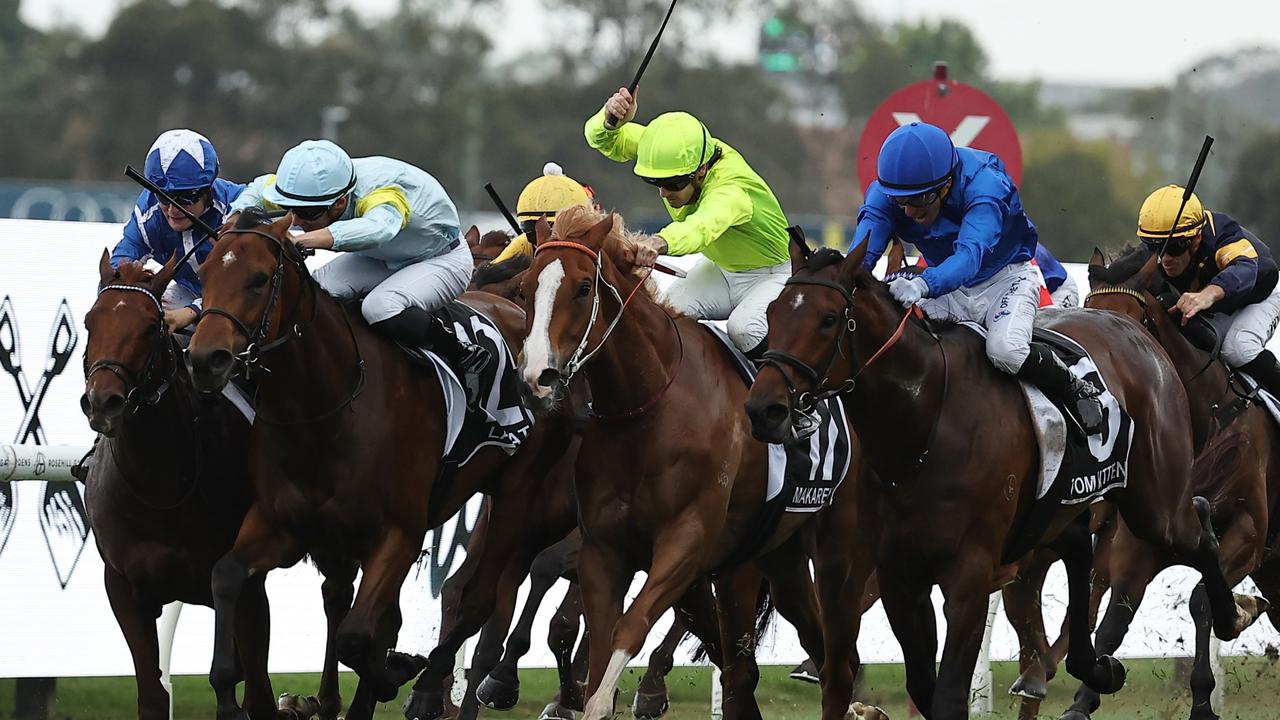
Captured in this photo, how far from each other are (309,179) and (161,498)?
127cm

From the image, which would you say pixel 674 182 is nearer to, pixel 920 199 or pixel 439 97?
pixel 920 199

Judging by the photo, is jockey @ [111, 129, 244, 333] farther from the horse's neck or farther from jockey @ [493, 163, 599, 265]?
jockey @ [493, 163, 599, 265]

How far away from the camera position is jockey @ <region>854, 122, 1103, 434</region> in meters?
6.58

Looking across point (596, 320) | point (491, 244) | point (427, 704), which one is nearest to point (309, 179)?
point (596, 320)

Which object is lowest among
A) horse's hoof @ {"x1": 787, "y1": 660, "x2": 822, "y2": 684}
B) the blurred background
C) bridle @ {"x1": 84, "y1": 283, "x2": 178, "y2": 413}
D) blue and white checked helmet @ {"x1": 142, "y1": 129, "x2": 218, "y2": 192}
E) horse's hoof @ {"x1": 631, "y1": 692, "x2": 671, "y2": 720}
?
horse's hoof @ {"x1": 631, "y1": 692, "x2": 671, "y2": 720}

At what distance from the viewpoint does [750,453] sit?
6.88 meters

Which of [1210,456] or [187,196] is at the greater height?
[187,196]

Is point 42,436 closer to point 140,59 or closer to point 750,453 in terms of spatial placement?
point 750,453

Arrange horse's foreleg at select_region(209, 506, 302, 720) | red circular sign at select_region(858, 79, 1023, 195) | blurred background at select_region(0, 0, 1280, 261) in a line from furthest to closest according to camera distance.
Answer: blurred background at select_region(0, 0, 1280, 261) < red circular sign at select_region(858, 79, 1023, 195) < horse's foreleg at select_region(209, 506, 302, 720)

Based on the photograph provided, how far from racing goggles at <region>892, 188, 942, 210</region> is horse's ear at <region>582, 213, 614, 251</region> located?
3.41ft

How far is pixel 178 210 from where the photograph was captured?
23.7ft

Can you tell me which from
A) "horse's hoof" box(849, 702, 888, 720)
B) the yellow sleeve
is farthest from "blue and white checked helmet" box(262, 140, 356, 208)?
"horse's hoof" box(849, 702, 888, 720)

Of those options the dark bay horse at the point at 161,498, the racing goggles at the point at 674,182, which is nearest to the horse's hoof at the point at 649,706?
the dark bay horse at the point at 161,498

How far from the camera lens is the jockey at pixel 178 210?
7.13m
